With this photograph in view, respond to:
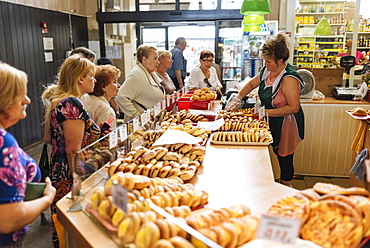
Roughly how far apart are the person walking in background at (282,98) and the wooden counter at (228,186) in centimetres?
96

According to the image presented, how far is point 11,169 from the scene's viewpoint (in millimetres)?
1283

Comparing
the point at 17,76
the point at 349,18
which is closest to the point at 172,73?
the point at 349,18

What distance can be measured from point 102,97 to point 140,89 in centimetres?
86

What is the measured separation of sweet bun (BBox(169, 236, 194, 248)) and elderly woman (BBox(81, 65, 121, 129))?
1.61m

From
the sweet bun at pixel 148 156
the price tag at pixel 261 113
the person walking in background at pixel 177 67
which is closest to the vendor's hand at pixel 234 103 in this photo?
the price tag at pixel 261 113

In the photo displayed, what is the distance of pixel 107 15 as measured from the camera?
8.24 metres

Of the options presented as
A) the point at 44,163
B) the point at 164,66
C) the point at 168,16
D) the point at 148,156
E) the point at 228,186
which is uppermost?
the point at 168,16

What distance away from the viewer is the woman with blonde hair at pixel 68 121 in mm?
2182

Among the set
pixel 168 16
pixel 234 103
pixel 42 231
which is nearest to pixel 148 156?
pixel 42 231

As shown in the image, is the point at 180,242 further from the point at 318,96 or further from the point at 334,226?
the point at 318,96

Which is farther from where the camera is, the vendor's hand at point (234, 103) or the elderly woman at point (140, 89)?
the vendor's hand at point (234, 103)

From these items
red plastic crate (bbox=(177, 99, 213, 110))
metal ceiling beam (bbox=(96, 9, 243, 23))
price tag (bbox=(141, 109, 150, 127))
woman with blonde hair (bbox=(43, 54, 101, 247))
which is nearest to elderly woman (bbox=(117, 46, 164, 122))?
red plastic crate (bbox=(177, 99, 213, 110))

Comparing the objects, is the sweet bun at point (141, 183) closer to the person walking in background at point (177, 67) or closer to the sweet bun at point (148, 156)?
the sweet bun at point (148, 156)

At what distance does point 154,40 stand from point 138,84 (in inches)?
219
